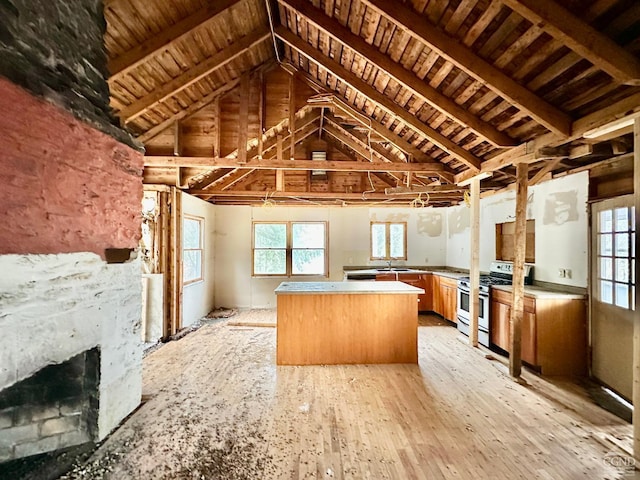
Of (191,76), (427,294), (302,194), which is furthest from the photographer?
(427,294)

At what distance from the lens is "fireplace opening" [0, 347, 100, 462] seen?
1.95 metres

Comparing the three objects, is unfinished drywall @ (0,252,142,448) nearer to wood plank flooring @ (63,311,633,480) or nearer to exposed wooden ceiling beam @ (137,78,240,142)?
wood plank flooring @ (63,311,633,480)

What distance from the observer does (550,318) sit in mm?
3527

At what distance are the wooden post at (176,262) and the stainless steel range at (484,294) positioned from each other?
492 cm

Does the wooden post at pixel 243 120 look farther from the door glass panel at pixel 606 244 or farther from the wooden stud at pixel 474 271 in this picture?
the door glass panel at pixel 606 244

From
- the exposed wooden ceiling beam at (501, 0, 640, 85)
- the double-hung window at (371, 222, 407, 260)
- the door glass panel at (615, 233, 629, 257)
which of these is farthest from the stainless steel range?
the exposed wooden ceiling beam at (501, 0, 640, 85)

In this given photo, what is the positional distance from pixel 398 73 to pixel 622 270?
3.28 meters

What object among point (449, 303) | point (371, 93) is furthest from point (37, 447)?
point (449, 303)

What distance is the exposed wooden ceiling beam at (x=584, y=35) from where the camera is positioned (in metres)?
2.06

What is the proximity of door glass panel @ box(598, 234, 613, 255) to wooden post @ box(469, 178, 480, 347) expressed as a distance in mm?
1336

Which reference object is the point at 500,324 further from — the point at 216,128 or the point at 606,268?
the point at 216,128

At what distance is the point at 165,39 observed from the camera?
316 centimetres

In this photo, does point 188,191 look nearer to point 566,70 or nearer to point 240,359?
point 240,359

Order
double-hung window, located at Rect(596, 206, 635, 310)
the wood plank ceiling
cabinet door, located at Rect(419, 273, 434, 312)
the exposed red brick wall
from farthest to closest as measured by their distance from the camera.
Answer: cabinet door, located at Rect(419, 273, 434, 312), double-hung window, located at Rect(596, 206, 635, 310), the wood plank ceiling, the exposed red brick wall
